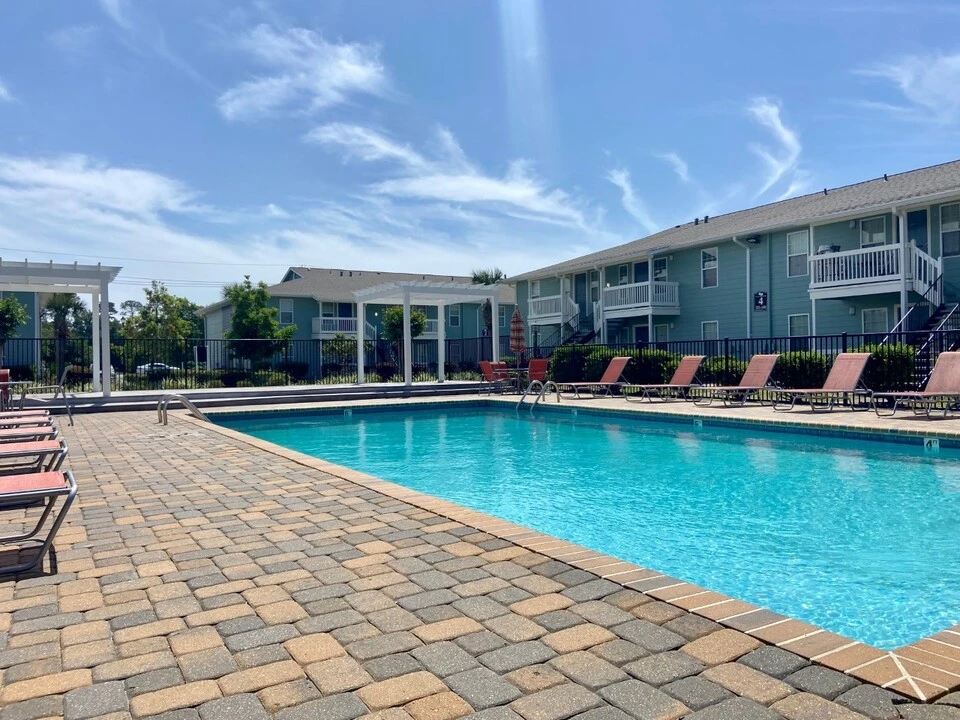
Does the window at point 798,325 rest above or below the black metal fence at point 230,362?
above

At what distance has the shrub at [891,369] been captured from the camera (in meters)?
Answer: 12.7

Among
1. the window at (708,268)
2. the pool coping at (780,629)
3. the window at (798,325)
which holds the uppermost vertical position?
the window at (708,268)

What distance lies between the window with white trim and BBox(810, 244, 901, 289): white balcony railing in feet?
5.62

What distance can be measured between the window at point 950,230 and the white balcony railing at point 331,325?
941 inches

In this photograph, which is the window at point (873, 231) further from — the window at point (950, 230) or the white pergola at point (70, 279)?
the white pergola at point (70, 279)

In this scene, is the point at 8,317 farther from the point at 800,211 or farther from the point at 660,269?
the point at 800,211

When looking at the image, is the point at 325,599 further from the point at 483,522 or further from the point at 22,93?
the point at 22,93

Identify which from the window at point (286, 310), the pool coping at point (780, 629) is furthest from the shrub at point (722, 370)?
the window at point (286, 310)


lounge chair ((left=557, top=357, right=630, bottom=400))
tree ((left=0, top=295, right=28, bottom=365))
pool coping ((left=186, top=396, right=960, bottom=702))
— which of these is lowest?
pool coping ((left=186, top=396, right=960, bottom=702))

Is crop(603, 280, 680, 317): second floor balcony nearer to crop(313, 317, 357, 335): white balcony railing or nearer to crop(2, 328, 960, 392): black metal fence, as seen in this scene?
crop(2, 328, 960, 392): black metal fence

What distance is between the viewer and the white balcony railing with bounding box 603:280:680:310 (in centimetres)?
2389

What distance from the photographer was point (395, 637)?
262cm

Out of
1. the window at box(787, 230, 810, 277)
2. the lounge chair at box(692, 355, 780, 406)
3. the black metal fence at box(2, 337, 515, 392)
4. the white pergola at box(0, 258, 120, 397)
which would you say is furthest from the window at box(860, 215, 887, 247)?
the white pergola at box(0, 258, 120, 397)

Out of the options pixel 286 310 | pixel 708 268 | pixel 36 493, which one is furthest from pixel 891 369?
pixel 286 310
